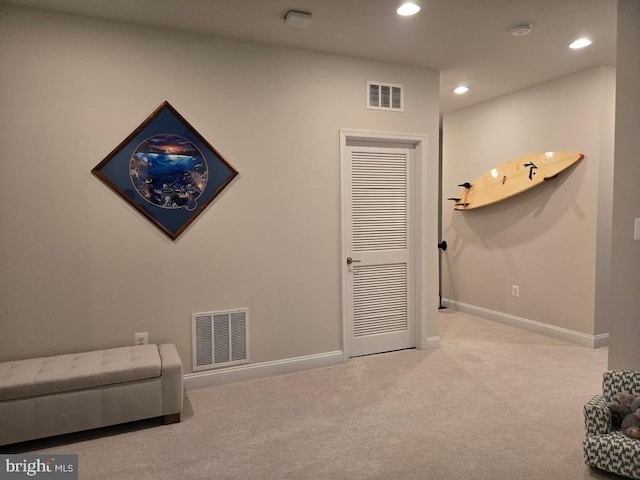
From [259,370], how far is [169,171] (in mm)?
1703

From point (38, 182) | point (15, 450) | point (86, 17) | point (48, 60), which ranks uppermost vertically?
point (86, 17)

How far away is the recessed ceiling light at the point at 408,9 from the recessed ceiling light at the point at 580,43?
149cm

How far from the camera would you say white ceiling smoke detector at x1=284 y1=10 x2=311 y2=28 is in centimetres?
308

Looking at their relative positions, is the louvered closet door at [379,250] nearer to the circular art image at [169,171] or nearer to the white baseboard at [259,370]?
the white baseboard at [259,370]

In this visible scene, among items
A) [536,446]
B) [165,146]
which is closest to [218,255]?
[165,146]

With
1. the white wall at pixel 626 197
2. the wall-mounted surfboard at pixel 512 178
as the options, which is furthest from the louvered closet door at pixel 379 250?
the white wall at pixel 626 197

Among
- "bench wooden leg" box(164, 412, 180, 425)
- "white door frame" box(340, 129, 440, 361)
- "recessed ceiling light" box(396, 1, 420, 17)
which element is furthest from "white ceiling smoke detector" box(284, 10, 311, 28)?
"bench wooden leg" box(164, 412, 180, 425)

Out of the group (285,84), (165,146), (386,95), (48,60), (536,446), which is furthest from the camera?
(386,95)

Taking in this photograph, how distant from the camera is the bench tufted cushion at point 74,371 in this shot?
2580 mm

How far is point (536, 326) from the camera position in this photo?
493cm

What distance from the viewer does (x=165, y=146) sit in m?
3.37

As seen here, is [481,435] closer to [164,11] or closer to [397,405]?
[397,405]

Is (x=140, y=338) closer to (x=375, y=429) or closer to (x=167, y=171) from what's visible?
(x=167, y=171)

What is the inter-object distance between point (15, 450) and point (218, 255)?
1714mm
